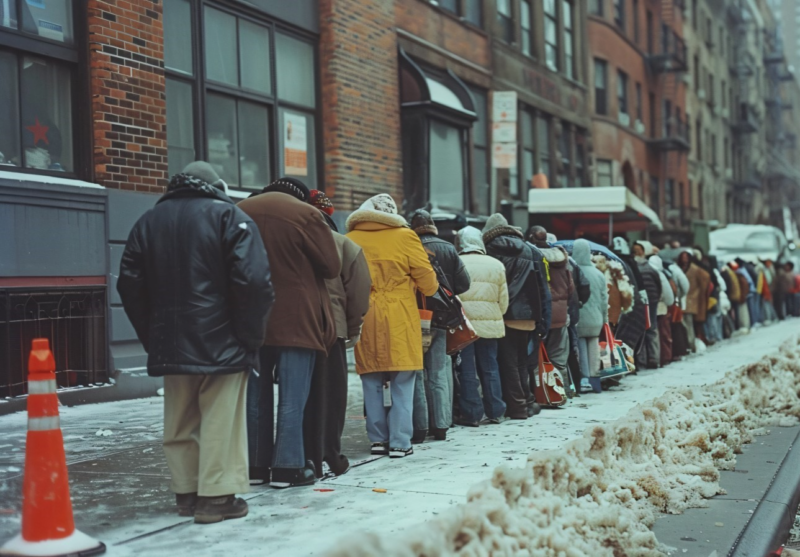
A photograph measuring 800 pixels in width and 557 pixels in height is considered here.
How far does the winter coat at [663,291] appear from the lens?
1460 cm

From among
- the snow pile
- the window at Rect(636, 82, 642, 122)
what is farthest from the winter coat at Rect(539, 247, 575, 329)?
the window at Rect(636, 82, 642, 122)

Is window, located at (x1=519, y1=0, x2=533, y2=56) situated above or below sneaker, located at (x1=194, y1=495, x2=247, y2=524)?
above

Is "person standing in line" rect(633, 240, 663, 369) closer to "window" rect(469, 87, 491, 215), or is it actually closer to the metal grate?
"window" rect(469, 87, 491, 215)

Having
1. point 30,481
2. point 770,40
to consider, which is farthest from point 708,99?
point 30,481

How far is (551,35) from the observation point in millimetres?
25703

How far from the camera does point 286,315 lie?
612 centimetres

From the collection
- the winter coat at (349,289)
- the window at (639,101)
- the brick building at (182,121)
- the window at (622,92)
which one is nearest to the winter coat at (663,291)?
the brick building at (182,121)

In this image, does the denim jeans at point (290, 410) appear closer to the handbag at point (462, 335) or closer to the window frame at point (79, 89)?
the handbag at point (462, 335)

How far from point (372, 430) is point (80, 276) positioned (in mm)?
4191

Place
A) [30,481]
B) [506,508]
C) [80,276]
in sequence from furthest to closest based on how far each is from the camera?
[80,276]
[30,481]
[506,508]

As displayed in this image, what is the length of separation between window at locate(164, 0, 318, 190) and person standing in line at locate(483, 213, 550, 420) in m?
4.25

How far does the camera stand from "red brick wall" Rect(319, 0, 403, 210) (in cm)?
1466

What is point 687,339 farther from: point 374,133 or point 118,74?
point 118,74

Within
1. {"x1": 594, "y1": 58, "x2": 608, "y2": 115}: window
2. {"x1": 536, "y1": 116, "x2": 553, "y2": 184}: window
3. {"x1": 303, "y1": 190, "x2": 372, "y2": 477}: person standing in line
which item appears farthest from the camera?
{"x1": 594, "y1": 58, "x2": 608, "y2": 115}: window
